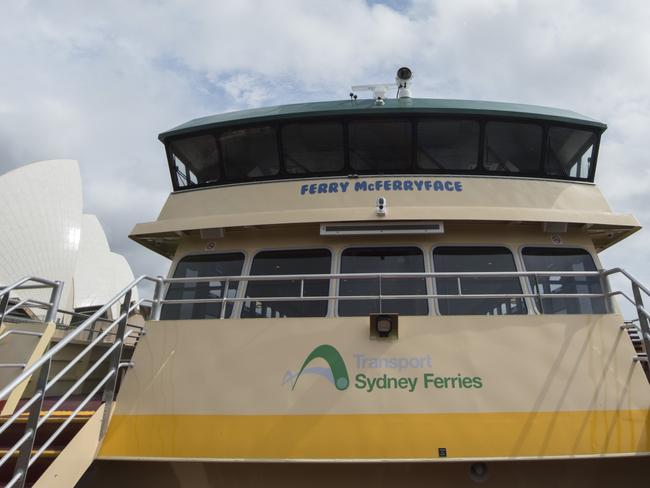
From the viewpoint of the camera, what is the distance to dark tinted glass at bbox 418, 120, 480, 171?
6.93 metres

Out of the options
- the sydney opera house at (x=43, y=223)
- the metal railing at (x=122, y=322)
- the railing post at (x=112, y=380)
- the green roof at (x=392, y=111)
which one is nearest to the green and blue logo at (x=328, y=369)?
the metal railing at (x=122, y=322)

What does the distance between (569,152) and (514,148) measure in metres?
1.00

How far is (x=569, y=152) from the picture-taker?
7.24m

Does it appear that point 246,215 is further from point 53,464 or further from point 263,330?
point 53,464

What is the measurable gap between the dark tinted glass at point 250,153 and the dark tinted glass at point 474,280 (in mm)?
3145

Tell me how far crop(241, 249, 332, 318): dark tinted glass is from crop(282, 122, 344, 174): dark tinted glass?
1.55 m

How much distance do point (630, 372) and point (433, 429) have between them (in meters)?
2.10

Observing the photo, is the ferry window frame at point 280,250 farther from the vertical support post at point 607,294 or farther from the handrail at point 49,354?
the vertical support post at point 607,294

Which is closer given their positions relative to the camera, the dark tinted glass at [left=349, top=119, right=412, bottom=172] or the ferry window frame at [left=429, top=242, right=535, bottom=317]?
the ferry window frame at [left=429, top=242, right=535, bottom=317]

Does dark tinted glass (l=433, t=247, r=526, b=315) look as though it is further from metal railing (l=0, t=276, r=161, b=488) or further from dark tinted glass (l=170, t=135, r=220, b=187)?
dark tinted glass (l=170, t=135, r=220, b=187)

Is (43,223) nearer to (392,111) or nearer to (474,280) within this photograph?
(392,111)

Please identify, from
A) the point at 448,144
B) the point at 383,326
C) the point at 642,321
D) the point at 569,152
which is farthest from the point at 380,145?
the point at 642,321

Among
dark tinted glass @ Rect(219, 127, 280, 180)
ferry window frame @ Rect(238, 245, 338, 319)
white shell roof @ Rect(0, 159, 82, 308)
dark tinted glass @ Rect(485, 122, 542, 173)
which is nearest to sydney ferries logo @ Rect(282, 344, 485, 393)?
ferry window frame @ Rect(238, 245, 338, 319)

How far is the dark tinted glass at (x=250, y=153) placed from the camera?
23.7ft
